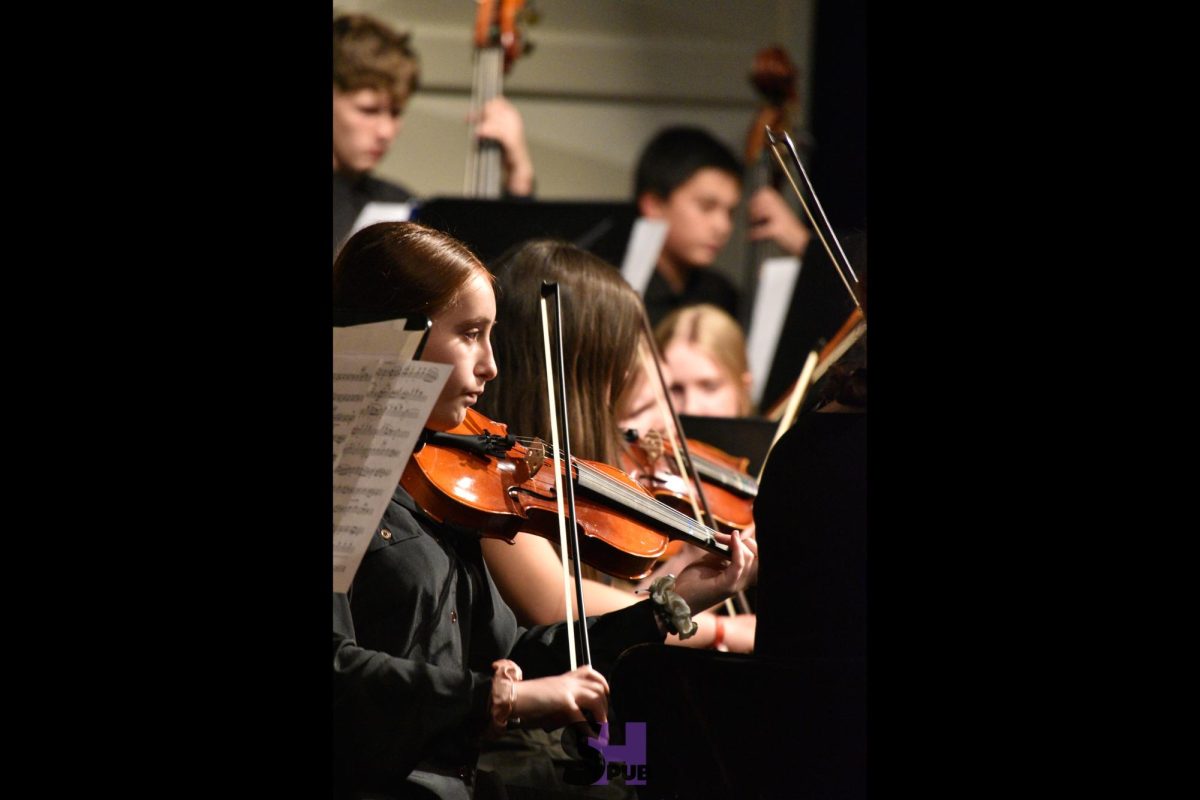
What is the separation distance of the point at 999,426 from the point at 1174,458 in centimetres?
13

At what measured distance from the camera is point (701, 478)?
5.30 ft

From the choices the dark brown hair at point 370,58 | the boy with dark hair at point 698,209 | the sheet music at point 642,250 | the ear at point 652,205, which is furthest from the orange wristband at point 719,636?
the ear at point 652,205

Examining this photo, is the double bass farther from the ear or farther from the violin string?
the violin string

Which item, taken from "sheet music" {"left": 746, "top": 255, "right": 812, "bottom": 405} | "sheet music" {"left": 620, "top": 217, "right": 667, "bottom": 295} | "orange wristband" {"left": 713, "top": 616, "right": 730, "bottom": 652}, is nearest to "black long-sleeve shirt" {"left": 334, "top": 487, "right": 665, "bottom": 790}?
"orange wristband" {"left": 713, "top": 616, "right": 730, "bottom": 652}

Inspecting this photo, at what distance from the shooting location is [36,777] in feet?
2.76

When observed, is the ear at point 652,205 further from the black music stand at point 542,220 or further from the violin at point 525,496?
the violin at point 525,496

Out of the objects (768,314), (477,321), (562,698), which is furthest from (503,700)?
(768,314)

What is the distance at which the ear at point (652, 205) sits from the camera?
12.0 ft

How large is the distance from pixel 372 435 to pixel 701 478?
682mm

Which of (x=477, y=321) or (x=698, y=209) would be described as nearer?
(x=477, y=321)

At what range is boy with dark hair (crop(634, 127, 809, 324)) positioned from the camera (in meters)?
3.53

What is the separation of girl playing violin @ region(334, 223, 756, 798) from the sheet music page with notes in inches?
2.2

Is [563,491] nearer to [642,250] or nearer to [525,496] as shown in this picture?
[525,496]

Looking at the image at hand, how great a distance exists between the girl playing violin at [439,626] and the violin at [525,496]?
0.11 ft
